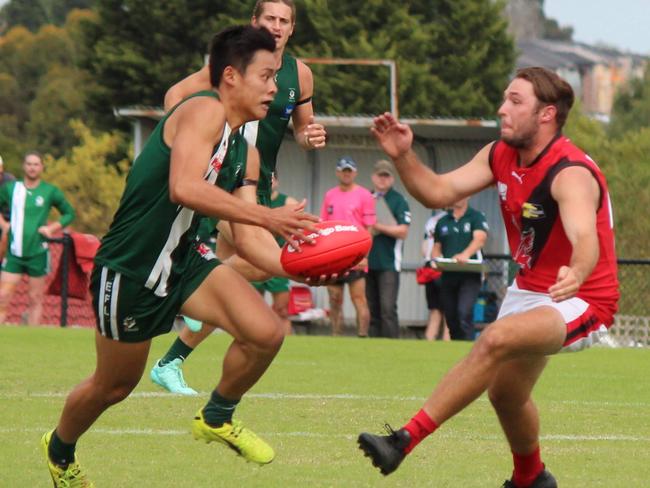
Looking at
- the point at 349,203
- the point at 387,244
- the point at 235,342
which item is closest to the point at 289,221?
the point at 235,342

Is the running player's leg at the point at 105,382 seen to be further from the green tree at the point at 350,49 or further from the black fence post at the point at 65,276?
the green tree at the point at 350,49

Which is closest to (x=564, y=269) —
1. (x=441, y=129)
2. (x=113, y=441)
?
(x=113, y=441)

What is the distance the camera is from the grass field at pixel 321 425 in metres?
7.74

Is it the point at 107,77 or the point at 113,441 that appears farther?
the point at 107,77

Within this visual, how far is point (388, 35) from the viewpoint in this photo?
46.0 m

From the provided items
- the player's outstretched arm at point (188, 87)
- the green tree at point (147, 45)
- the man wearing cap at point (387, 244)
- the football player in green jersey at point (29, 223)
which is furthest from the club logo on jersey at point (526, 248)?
the green tree at point (147, 45)

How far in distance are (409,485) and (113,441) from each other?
6.47 ft

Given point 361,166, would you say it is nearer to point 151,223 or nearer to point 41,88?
point 151,223

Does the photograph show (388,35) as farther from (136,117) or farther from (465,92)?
(136,117)

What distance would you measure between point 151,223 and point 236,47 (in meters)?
0.90

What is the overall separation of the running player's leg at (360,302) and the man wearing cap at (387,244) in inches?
6.4

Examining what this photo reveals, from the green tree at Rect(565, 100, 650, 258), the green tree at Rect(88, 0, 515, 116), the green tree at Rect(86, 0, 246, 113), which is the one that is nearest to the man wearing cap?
the green tree at Rect(565, 100, 650, 258)

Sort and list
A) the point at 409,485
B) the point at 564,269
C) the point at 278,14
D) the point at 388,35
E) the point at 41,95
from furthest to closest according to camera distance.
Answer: the point at 41,95
the point at 388,35
the point at 278,14
the point at 409,485
the point at 564,269

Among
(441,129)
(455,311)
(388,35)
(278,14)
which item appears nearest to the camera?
(278,14)
